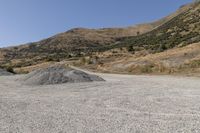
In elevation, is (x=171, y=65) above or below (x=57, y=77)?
above

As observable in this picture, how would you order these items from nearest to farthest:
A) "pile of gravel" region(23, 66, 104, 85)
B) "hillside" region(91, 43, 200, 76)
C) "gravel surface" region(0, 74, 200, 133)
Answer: "gravel surface" region(0, 74, 200, 133) < "pile of gravel" region(23, 66, 104, 85) < "hillside" region(91, 43, 200, 76)

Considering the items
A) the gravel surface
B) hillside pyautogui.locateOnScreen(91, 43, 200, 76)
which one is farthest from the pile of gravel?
hillside pyautogui.locateOnScreen(91, 43, 200, 76)

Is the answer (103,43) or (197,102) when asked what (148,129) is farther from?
(103,43)

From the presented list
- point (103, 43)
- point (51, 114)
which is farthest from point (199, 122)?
point (103, 43)

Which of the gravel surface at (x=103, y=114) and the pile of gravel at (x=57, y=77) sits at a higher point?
the pile of gravel at (x=57, y=77)

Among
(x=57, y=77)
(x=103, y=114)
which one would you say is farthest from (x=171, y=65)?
(x=103, y=114)

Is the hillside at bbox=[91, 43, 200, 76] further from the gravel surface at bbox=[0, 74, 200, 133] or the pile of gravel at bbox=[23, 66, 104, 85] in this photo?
the gravel surface at bbox=[0, 74, 200, 133]

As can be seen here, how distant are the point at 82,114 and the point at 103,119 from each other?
1623 mm

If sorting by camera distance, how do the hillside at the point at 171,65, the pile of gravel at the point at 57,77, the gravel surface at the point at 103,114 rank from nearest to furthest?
1. the gravel surface at the point at 103,114
2. the pile of gravel at the point at 57,77
3. the hillside at the point at 171,65

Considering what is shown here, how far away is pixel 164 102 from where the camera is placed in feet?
63.5

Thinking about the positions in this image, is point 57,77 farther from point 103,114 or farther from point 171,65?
point 171,65

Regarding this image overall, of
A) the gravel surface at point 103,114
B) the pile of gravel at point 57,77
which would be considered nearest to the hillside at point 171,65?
the pile of gravel at point 57,77

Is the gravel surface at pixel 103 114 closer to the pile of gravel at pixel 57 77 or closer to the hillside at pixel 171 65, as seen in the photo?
the pile of gravel at pixel 57 77

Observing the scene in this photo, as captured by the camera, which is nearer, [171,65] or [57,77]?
[57,77]
